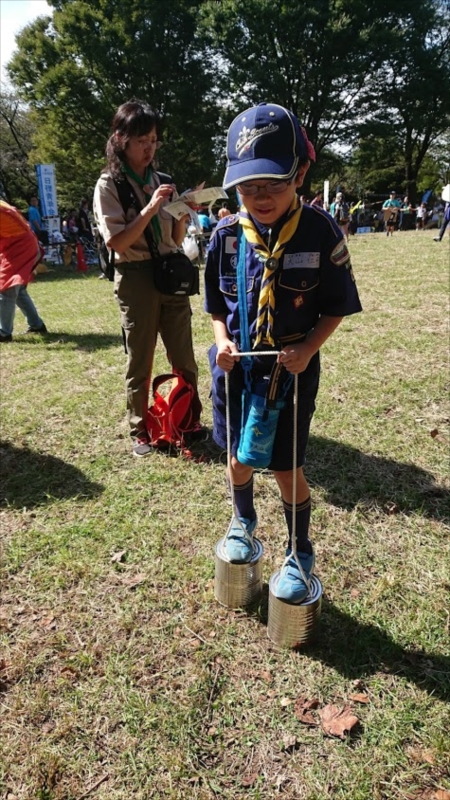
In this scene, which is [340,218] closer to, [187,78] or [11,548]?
[187,78]

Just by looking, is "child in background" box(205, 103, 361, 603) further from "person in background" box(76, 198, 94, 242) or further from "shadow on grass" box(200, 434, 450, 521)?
"person in background" box(76, 198, 94, 242)

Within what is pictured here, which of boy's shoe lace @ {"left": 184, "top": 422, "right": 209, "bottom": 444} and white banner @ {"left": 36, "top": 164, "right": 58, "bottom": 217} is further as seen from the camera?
white banner @ {"left": 36, "top": 164, "right": 58, "bottom": 217}

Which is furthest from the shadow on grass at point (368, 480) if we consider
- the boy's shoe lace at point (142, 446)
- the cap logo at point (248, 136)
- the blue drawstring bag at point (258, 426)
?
the cap logo at point (248, 136)

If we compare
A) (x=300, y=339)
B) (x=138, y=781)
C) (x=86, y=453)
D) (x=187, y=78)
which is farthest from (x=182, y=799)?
(x=187, y=78)

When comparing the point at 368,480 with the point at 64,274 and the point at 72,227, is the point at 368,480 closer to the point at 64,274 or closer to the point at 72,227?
the point at 64,274

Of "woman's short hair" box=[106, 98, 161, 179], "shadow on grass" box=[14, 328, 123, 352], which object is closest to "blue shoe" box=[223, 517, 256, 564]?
"woman's short hair" box=[106, 98, 161, 179]

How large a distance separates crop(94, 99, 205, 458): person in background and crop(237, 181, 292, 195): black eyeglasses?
1370 millimetres

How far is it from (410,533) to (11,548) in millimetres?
2218

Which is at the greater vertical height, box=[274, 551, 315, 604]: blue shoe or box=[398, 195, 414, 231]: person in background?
box=[398, 195, 414, 231]: person in background

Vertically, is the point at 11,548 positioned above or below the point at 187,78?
below

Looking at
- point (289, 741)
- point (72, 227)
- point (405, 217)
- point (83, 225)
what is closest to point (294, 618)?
point (289, 741)

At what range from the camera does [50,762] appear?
173 centimetres

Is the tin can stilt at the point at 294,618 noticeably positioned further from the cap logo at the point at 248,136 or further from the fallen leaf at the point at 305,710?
the cap logo at the point at 248,136

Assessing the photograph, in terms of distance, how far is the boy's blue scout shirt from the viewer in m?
1.78
